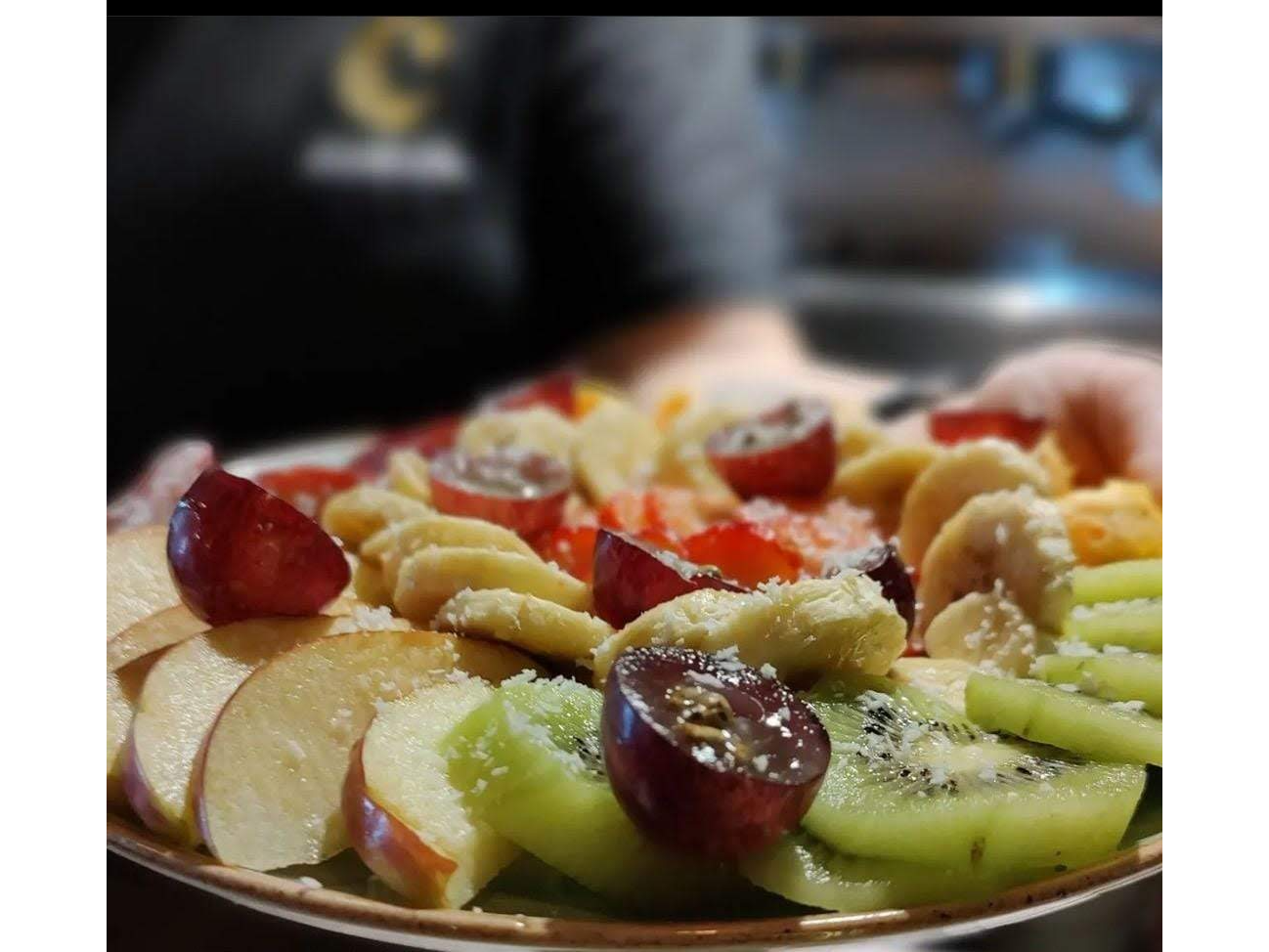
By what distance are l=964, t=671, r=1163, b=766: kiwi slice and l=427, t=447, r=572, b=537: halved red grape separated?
1.21 feet

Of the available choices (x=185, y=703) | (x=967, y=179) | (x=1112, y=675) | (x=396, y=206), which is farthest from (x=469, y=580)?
(x=967, y=179)

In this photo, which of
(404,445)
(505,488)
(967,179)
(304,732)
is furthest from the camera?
(967,179)

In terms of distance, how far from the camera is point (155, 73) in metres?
1.79

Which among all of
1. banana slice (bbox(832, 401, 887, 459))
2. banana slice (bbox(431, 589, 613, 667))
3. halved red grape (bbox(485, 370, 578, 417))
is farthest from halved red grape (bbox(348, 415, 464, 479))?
banana slice (bbox(431, 589, 613, 667))

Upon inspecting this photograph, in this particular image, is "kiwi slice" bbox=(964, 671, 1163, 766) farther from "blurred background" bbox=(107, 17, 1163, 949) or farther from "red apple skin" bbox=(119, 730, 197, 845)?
"blurred background" bbox=(107, 17, 1163, 949)

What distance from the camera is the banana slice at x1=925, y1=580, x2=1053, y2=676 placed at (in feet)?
2.58

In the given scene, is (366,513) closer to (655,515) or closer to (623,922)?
(655,515)

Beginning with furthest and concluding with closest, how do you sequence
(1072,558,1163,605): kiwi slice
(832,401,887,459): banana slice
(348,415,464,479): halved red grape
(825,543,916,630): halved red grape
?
(348,415,464,479): halved red grape < (832,401,887,459): banana slice < (1072,558,1163,605): kiwi slice < (825,543,916,630): halved red grape

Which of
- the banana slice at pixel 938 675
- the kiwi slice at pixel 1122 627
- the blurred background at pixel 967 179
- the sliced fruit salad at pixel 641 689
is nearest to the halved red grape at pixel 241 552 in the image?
the sliced fruit salad at pixel 641 689

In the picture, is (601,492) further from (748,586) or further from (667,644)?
(667,644)

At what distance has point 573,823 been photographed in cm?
59

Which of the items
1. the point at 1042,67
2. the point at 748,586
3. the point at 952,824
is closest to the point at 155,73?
the point at 748,586

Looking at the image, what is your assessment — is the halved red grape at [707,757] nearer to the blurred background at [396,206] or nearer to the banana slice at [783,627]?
the banana slice at [783,627]

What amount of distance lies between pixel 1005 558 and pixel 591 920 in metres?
0.40
